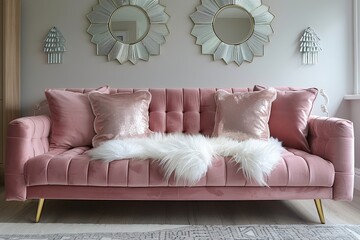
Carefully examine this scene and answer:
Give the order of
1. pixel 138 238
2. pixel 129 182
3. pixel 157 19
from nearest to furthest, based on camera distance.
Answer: pixel 138 238 < pixel 129 182 < pixel 157 19

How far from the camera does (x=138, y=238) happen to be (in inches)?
64.4

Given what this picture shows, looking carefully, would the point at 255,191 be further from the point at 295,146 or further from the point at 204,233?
the point at 295,146

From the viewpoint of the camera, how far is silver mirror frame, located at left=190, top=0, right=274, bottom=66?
274cm

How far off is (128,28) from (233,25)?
0.94 m

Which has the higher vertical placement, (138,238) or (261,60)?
(261,60)

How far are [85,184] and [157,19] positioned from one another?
5.40 feet

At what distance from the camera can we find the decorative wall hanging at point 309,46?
9.00ft

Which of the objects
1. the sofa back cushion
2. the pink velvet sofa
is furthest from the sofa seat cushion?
the sofa back cushion

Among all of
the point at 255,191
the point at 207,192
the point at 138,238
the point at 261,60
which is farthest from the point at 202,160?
the point at 261,60

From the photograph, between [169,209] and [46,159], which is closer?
[46,159]

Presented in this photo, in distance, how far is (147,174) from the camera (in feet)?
5.72

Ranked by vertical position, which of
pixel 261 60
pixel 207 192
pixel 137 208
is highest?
pixel 261 60

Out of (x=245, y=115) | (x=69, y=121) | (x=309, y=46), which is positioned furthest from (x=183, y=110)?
(x=309, y=46)

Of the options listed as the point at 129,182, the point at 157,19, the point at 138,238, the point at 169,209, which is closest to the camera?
the point at 138,238
